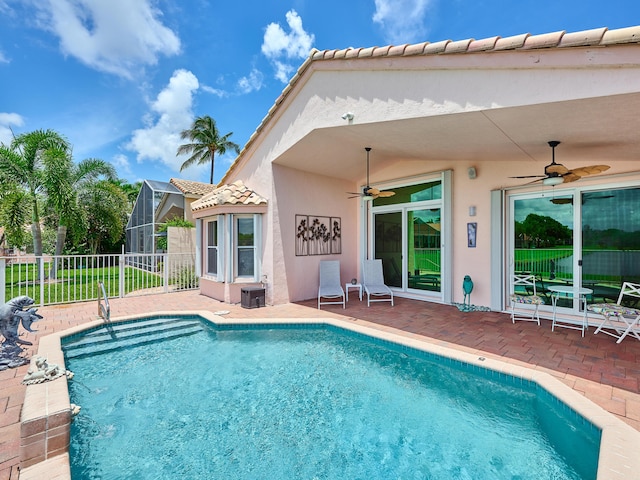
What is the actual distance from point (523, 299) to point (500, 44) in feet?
17.5

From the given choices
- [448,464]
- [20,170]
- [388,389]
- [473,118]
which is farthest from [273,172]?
[20,170]

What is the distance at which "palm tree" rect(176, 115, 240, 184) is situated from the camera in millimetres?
24969

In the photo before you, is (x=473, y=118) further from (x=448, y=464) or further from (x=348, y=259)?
(x=348, y=259)

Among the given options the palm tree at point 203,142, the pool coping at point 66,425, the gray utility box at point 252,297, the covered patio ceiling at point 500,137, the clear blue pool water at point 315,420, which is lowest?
the clear blue pool water at point 315,420

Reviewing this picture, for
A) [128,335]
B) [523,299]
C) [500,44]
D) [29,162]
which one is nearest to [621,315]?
[523,299]

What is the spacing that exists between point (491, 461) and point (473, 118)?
16.0ft

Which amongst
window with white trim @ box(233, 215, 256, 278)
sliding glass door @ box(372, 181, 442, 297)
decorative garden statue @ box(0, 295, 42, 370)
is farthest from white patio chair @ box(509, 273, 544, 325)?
decorative garden statue @ box(0, 295, 42, 370)

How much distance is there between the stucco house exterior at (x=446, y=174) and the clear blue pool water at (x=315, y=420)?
3811 mm

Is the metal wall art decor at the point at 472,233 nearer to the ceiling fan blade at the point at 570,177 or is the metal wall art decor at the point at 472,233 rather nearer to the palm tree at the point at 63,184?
the ceiling fan blade at the point at 570,177

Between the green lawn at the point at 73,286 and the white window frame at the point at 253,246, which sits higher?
the white window frame at the point at 253,246

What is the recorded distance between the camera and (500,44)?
4270mm

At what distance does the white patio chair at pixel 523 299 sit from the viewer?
23.0ft

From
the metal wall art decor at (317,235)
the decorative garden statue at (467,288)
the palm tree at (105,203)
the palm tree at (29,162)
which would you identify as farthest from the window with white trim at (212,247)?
the palm tree at (105,203)

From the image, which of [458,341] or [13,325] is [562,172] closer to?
[458,341]
